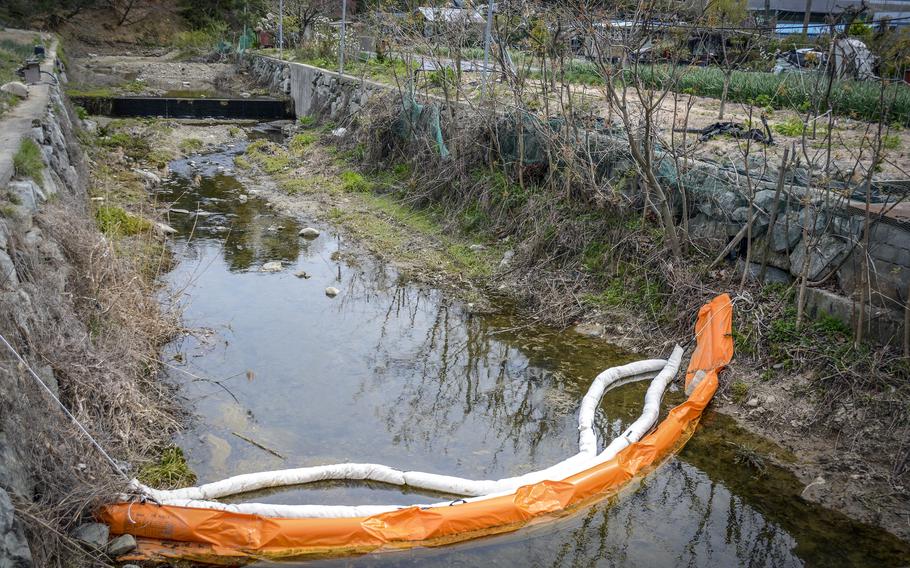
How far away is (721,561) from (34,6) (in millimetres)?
34249

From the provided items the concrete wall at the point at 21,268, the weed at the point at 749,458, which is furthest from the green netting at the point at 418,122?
the weed at the point at 749,458

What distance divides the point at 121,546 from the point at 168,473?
81cm

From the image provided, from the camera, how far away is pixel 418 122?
11.7 meters

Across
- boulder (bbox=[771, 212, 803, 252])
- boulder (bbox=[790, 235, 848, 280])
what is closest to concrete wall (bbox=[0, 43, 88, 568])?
boulder (bbox=[790, 235, 848, 280])

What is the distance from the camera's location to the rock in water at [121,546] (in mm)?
3961

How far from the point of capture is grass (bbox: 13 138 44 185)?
692 centimetres

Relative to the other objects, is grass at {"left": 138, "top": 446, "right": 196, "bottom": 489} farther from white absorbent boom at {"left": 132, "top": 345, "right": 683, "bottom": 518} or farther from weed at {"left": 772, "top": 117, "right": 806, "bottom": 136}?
weed at {"left": 772, "top": 117, "right": 806, "bottom": 136}

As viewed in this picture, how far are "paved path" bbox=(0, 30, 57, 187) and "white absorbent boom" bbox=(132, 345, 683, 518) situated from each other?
11.3 feet

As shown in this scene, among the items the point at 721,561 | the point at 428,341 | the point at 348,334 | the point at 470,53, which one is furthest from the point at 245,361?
the point at 470,53

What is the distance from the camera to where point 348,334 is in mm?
7172

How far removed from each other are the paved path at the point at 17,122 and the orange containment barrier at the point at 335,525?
3596 mm

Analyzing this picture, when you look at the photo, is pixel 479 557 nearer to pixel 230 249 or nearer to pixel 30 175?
pixel 30 175

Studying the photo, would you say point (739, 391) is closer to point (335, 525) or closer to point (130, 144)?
point (335, 525)

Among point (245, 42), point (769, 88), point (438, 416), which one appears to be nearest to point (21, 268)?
point (438, 416)
